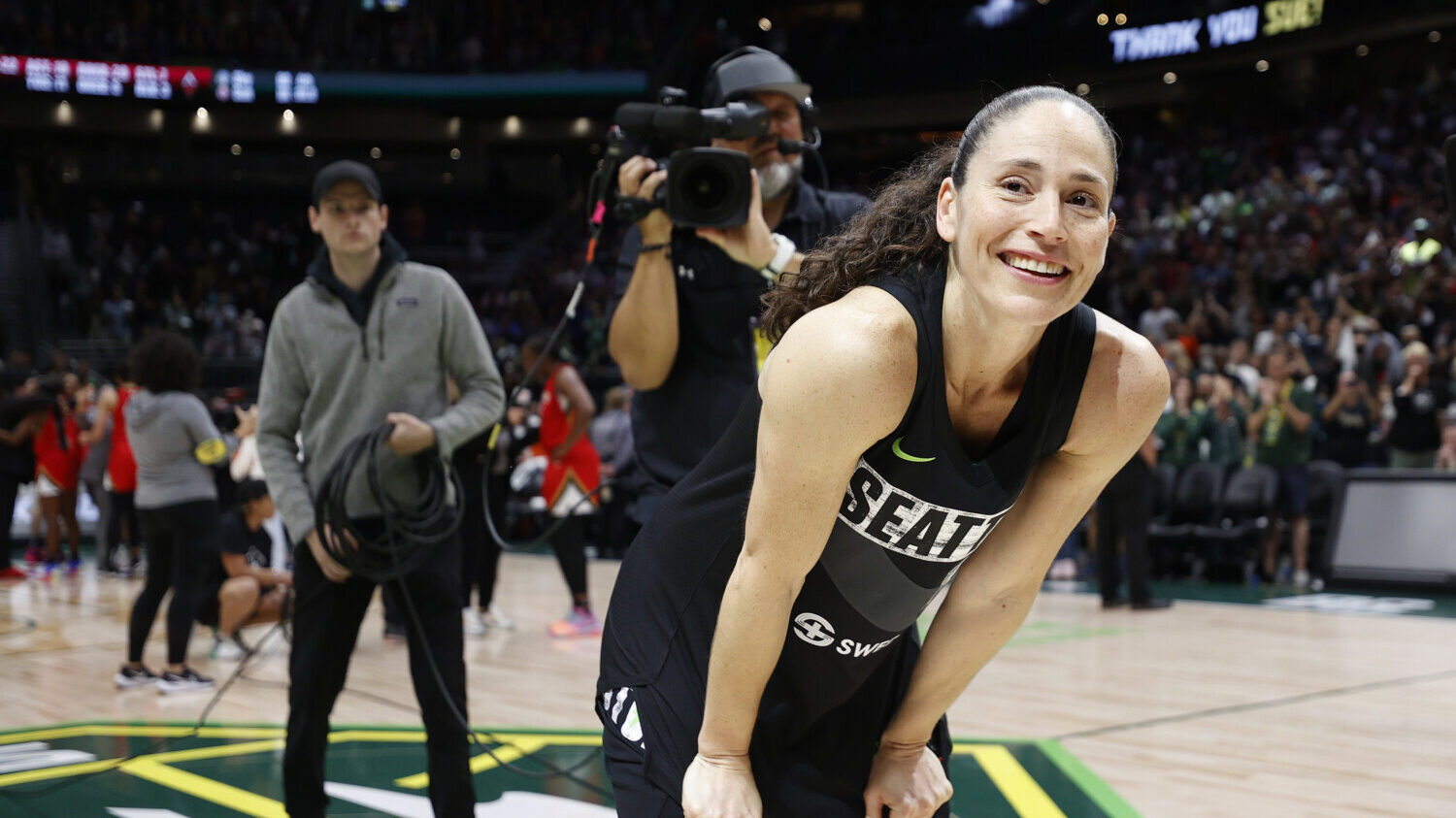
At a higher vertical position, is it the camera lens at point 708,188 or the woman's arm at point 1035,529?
the camera lens at point 708,188

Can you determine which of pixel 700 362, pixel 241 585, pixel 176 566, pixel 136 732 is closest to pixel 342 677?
pixel 700 362

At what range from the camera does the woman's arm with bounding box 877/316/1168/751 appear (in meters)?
1.69

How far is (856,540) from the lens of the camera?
168 cm

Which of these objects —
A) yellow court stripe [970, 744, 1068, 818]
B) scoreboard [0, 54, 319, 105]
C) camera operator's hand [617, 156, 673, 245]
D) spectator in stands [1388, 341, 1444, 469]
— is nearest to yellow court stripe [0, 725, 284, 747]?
yellow court stripe [970, 744, 1068, 818]

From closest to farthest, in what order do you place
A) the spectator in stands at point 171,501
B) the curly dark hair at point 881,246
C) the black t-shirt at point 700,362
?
the curly dark hair at point 881,246 < the black t-shirt at point 700,362 < the spectator in stands at point 171,501

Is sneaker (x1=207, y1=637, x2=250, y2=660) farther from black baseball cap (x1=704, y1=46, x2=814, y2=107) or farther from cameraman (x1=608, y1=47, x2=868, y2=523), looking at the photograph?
black baseball cap (x1=704, y1=46, x2=814, y2=107)

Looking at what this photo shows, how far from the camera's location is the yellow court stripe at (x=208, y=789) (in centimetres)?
383

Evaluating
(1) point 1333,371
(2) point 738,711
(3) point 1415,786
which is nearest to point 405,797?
(2) point 738,711

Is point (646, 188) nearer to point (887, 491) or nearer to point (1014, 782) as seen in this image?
point (887, 491)

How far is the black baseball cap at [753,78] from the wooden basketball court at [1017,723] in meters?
2.01

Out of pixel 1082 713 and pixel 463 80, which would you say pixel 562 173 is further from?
pixel 1082 713

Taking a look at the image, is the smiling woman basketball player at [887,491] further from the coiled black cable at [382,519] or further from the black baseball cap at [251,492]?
the black baseball cap at [251,492]

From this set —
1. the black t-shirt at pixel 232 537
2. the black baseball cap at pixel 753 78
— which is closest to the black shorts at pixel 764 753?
the black baseball cap at pixel 753 78

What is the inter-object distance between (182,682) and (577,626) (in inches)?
91.4
